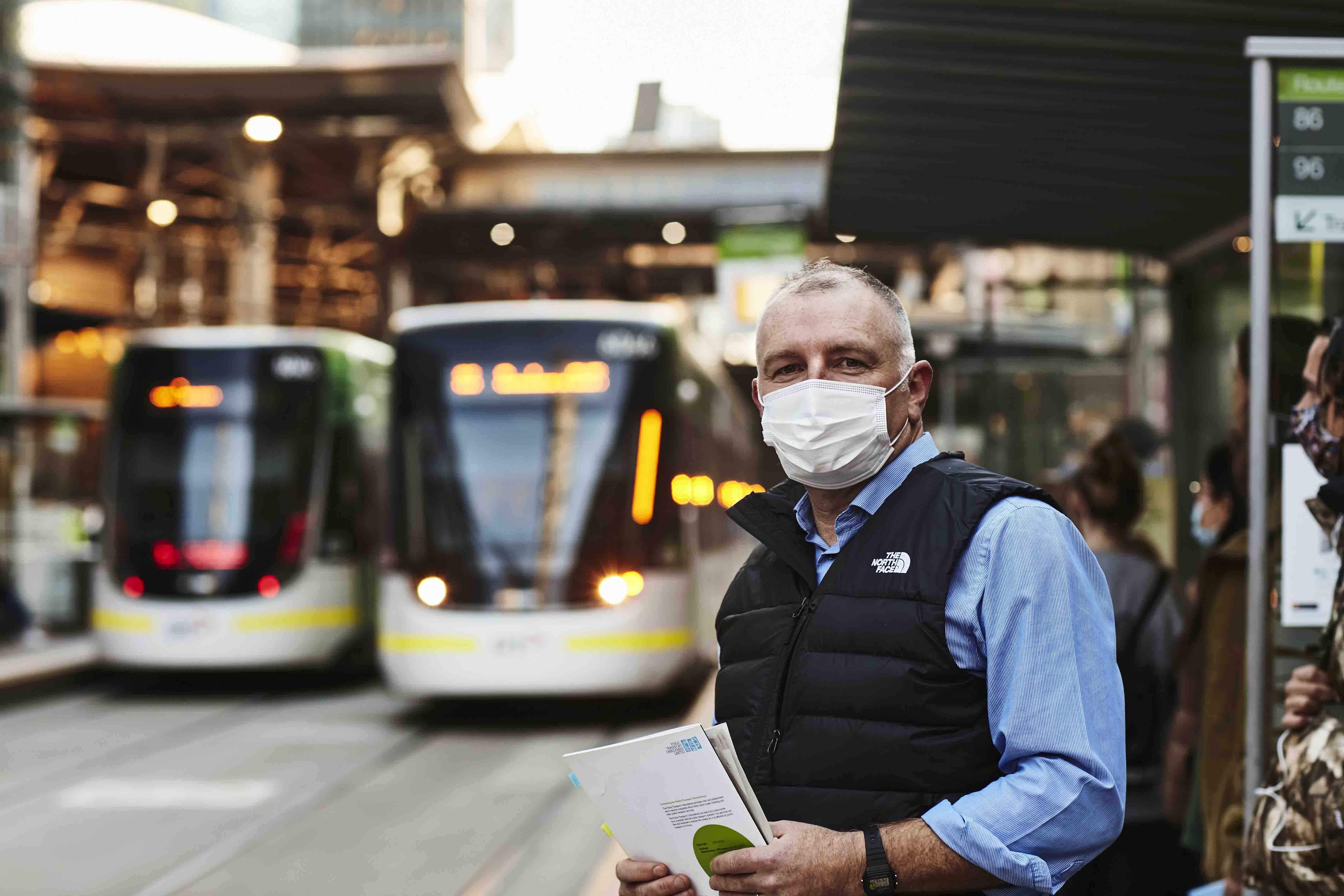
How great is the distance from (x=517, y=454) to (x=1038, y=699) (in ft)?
30.3

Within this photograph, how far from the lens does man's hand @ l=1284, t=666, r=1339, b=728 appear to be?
10.4 ft

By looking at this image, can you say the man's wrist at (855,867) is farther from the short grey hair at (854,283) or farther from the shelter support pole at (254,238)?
the shelter support pole at (254,238)

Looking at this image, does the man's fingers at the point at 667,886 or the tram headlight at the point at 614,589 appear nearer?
the man's fingers at the point at 667,886

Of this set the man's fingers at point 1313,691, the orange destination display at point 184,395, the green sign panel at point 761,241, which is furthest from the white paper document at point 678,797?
the green sign panel at point 761,241

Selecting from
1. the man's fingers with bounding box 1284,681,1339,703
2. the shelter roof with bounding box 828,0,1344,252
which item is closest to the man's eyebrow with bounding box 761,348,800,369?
the man's fingers with bounding box 1284,681,1339,703

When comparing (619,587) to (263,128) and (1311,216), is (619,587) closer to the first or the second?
(1311,216)

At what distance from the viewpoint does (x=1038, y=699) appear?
2.02 m

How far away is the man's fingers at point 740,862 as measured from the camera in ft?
6.80

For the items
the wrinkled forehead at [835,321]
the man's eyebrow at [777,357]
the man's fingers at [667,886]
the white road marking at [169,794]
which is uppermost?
the wrinkled forehead at [835,321]

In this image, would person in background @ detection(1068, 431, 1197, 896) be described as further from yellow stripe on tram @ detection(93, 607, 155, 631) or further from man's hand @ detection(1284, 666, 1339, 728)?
yellow stripe on tram @ detection(93, 607, 155, 631)

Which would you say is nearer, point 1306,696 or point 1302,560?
point 1306,696

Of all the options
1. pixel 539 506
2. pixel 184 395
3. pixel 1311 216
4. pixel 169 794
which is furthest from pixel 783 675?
pixel 184 395

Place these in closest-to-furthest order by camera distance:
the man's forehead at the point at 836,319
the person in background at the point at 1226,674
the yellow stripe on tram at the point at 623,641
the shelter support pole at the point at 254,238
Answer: the man's forehead at the point at 836,319, the person in background at the point at 1226,674, the yellow stripe on tram at the point at 623,641, the shelter support pole at the point at 254,238

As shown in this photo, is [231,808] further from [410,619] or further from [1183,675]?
[1183,675]
